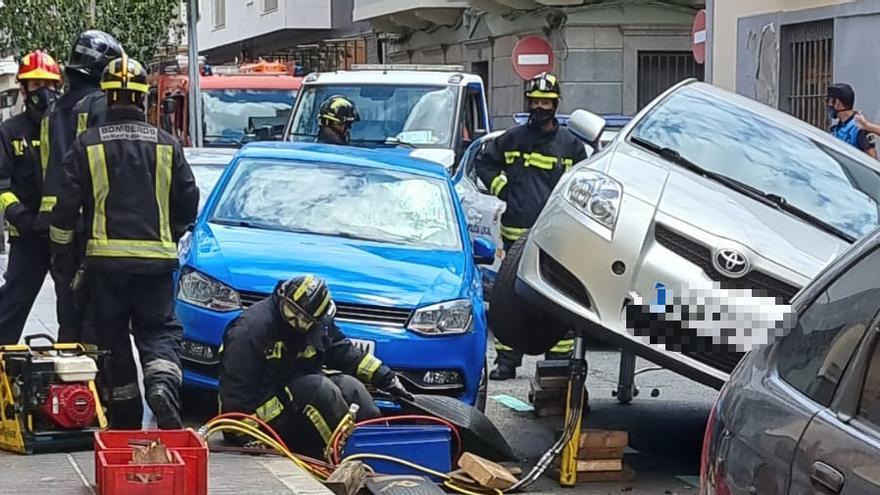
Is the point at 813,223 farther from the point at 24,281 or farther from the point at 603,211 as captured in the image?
the point at 24,281

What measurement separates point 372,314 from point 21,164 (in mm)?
2017

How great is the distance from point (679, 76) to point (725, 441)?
24.1m

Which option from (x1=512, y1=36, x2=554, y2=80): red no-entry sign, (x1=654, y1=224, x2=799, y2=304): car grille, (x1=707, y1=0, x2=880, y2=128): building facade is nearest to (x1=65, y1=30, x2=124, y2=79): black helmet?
(x1=654, y1=224, x2=799, y2=304): car grille

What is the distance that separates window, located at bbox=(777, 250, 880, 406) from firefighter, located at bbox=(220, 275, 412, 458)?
12.4 feet

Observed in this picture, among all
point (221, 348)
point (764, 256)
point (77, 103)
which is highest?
point (77, 103)

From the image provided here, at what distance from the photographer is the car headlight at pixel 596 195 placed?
7367mm

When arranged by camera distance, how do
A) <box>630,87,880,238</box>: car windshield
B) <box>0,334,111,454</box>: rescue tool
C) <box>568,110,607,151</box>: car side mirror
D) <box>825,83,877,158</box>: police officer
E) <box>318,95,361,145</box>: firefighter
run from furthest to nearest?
<box>318,95,361,145</box>: firefighter
<box>825,83,877,158</box>: police officer
<box>568,110,607,151</box>: car side mirror
<box>630,87,880,238</box>: car windshield
<box>0,334,111,454</box>: rescue tool

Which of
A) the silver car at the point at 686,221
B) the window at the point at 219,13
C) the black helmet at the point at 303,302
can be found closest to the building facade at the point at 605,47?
the silver car at the point at 686,221

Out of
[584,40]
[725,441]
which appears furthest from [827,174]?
[584,40]

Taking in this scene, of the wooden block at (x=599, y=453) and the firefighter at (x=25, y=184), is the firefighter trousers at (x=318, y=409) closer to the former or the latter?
the wooden block at (x=599, y=453)

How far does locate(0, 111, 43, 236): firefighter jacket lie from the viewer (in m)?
8.29

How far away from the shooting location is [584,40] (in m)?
26.3

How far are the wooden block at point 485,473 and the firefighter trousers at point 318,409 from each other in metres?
0.54

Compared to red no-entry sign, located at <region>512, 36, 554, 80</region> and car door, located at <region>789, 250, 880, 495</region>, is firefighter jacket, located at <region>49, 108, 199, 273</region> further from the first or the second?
red no-entry sign, located at <region>512, 36, 554, 80</region>
